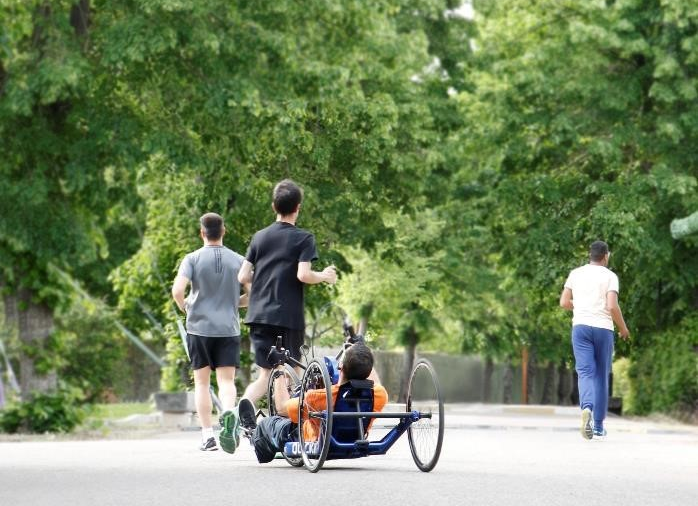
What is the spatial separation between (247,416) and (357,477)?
4.51ft

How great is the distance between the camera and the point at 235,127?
→ 76.6 ft

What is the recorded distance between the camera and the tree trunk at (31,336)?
2428 centimetres

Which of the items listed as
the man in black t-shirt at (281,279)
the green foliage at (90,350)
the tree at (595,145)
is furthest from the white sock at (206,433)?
the green foliage at (90,350)

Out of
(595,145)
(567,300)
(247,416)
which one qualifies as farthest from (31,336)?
(247,416)

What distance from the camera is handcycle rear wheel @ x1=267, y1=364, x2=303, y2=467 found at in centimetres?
1134

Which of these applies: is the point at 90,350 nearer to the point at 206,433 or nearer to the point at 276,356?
the point at 206,433

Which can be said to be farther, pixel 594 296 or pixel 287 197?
pixel 594 296

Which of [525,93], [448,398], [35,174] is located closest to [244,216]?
[35,174]

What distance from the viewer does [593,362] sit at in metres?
15.5

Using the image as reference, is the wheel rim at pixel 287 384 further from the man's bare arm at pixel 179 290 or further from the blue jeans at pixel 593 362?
the blue jeans at pixel 593 362

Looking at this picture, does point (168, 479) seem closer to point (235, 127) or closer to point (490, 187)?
point (235, 127)

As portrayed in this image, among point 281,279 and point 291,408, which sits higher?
point 281,279

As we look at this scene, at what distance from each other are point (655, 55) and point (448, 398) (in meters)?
25.9

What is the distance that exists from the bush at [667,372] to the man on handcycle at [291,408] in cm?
1608
